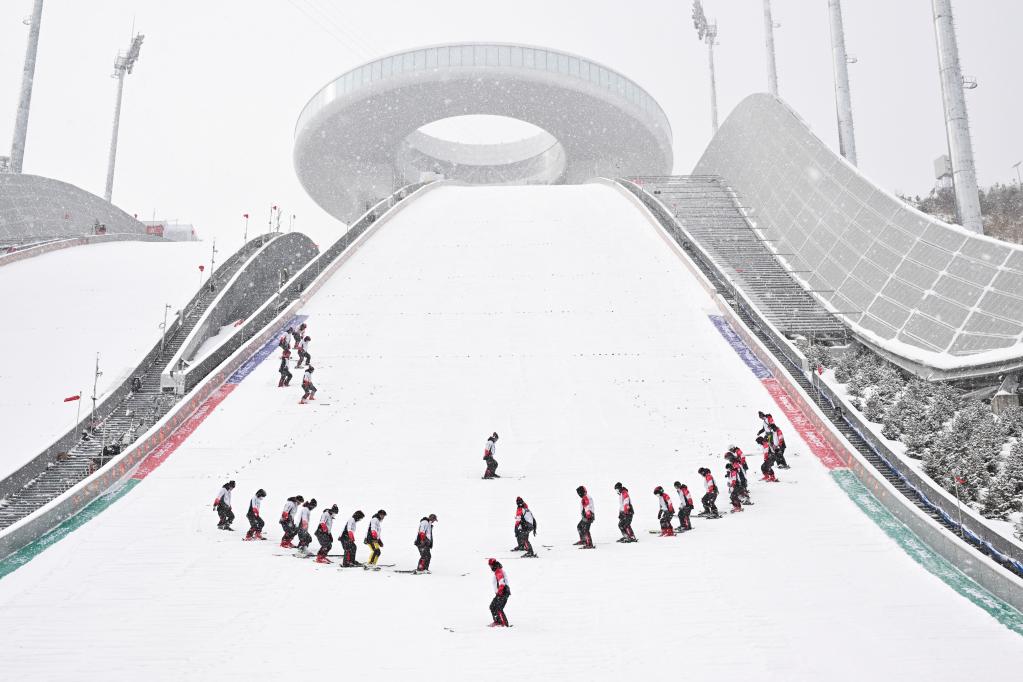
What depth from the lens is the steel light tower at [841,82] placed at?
28.1m

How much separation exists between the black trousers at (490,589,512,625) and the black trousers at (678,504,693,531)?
139 inches

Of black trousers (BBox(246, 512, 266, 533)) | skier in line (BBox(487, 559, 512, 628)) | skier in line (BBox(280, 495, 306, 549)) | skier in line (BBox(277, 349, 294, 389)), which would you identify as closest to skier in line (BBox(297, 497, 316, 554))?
skier in line (BBox(280, 495, 306, 549))

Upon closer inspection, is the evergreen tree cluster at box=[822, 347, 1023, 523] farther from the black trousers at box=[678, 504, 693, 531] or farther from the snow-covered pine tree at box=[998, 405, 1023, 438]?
the black trousers at box=[678, 504, 693, 531]

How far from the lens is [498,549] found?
33.2 feet

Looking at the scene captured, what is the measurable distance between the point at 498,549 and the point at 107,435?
907 cm

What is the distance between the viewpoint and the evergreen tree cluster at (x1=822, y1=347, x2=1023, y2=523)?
10.8 m

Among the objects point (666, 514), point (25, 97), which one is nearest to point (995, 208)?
point (666, 514)

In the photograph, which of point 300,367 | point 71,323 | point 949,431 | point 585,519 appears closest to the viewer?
point 585,519

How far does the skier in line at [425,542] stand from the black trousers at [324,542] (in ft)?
4.21

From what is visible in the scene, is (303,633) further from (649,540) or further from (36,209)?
(36,209)

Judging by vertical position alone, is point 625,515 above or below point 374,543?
above

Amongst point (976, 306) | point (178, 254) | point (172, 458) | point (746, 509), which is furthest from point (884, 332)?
point (178, 254)

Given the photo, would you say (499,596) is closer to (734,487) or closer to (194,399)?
(734,487)

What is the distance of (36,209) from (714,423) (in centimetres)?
3122
